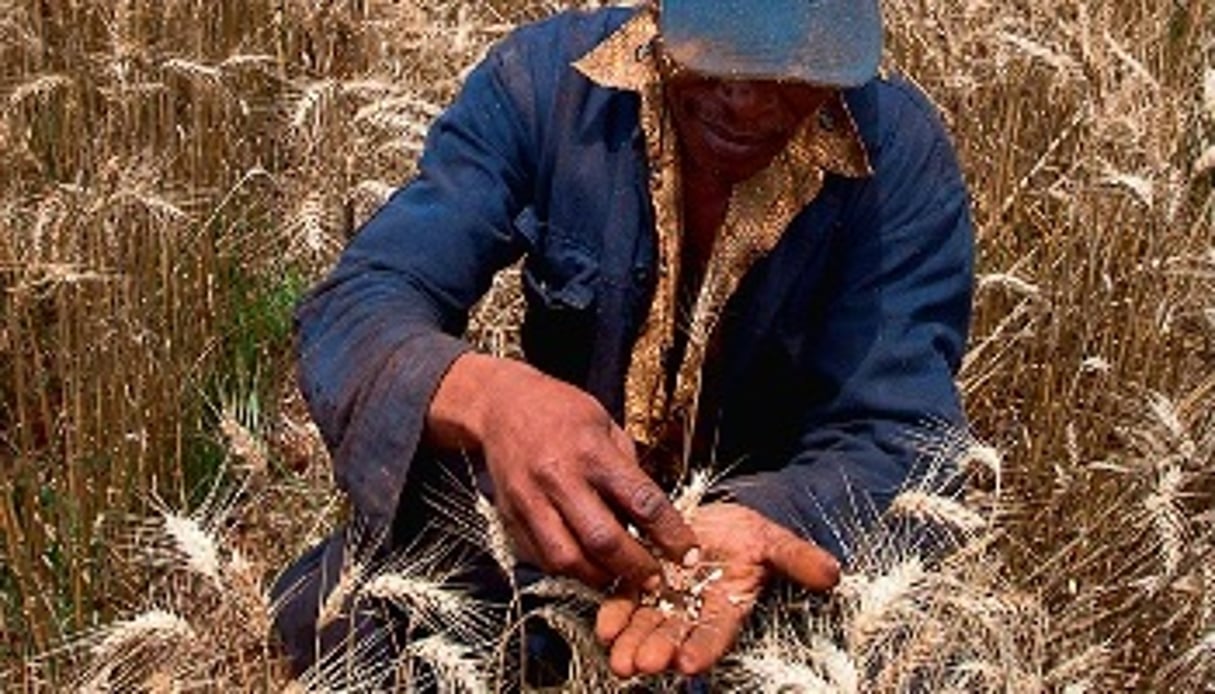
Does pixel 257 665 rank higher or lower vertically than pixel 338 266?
lower

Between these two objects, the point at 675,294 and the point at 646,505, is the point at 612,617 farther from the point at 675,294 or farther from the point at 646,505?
the point at 675,294

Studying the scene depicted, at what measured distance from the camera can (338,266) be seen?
189 centimetres

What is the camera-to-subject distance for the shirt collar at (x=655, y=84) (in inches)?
75.7

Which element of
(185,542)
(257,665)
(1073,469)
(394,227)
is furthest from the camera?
A: (1073,469)

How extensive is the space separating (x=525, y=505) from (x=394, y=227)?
47cm

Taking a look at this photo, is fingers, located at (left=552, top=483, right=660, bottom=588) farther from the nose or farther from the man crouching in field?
the nose

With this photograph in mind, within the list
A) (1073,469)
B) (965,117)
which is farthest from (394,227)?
(965,117)

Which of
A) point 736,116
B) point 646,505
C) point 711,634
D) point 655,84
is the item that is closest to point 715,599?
point 711,634

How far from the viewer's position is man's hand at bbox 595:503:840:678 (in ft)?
5.13

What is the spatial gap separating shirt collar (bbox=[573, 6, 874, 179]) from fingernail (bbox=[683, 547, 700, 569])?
499 millimetres

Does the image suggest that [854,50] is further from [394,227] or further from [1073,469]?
[1073,469]

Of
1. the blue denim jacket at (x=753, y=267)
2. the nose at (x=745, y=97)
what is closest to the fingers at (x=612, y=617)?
the blue denim jacket at (x=753, y=267)

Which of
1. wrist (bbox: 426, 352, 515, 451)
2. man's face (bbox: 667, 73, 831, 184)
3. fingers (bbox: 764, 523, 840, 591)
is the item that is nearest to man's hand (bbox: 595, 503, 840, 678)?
fingers (bbox: 764, 523, 840, 591)

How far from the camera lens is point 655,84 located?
1909 millimetres
